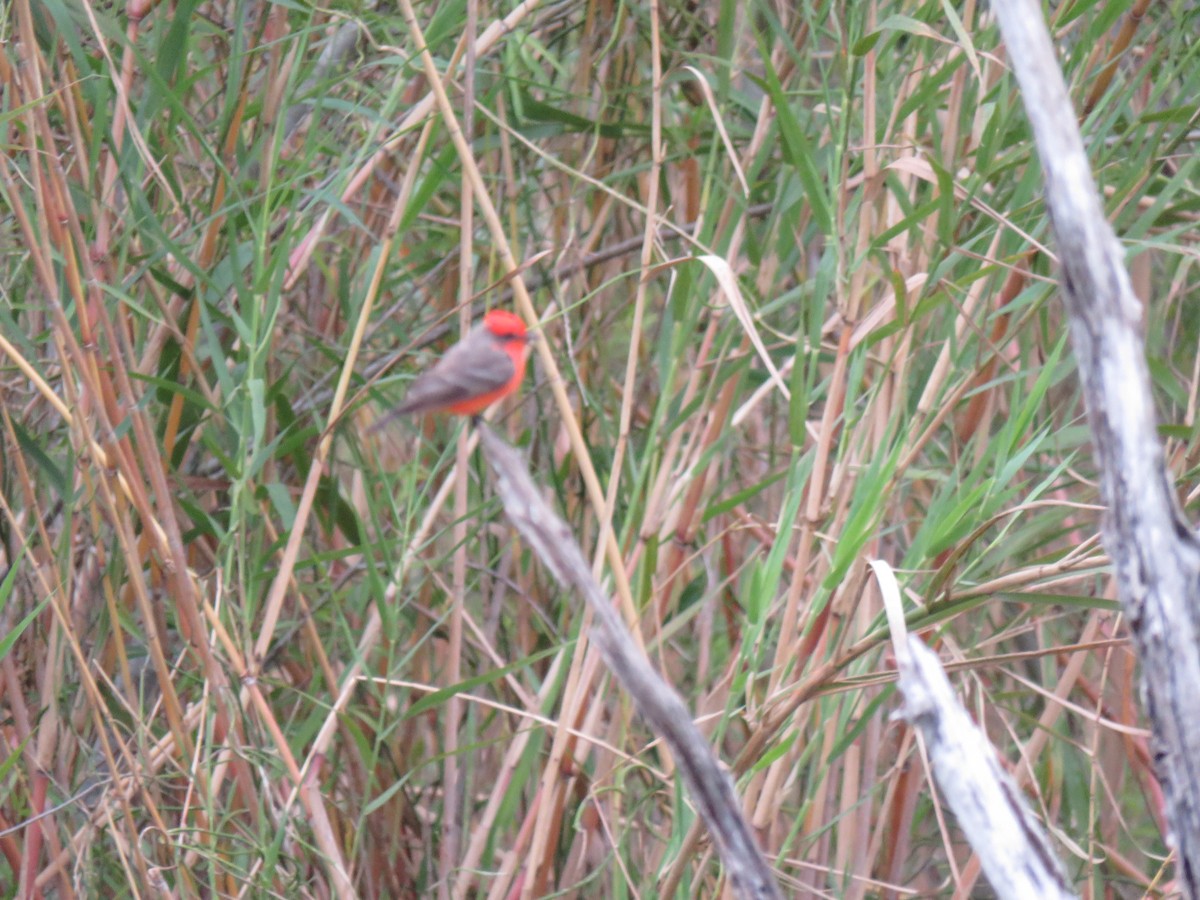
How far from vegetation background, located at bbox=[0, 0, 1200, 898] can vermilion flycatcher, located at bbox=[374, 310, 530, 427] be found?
7cm

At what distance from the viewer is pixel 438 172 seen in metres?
1.73

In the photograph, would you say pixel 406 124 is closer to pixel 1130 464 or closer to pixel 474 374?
pixel 474 374

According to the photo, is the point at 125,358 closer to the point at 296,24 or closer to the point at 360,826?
the point at 296,24

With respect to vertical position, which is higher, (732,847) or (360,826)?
(732,847)

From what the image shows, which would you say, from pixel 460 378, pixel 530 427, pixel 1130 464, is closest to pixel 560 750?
pixel 460 378

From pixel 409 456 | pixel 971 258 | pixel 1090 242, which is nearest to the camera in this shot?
pixel 1090 242

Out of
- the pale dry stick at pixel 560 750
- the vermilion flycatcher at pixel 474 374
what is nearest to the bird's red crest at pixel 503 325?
the vermilion flycatcher at pixel 474 374

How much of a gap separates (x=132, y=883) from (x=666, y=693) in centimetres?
86

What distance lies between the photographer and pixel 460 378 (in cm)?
172

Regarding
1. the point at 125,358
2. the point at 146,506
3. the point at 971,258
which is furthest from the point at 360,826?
the point at 971,258

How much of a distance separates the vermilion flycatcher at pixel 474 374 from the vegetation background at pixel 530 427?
75 mm

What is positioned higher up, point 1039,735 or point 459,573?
point 459,573

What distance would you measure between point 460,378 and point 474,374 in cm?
2

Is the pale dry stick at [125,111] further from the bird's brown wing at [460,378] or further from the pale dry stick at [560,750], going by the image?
the pale dry stick at [560,750]
